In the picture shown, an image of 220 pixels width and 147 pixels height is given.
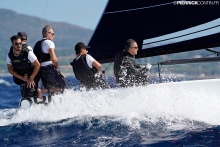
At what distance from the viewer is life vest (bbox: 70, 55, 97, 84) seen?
5629 mm

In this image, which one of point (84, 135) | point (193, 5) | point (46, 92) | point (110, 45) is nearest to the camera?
point (84, 135)

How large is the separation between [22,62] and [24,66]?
2.7 inches

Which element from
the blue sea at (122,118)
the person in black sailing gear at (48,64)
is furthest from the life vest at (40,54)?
the blue sea at (122,118)

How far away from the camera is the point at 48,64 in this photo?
593cm

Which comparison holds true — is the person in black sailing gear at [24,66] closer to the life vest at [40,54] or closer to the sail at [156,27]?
the life vest at [40,54]

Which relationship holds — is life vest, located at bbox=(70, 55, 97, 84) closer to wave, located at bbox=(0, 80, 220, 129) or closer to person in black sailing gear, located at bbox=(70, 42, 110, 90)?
person in black sailing gear, located at bbox=(70, 42, 110, 90)

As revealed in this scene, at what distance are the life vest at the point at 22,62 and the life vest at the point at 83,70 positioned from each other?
24.6 inches

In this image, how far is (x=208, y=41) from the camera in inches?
227

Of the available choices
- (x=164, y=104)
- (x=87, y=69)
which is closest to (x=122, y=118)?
(x=164, y=104)

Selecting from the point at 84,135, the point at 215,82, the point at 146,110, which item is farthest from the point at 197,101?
the point at 84,135

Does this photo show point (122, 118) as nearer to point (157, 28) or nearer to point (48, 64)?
point (48, 64)

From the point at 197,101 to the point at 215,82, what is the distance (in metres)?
0.32

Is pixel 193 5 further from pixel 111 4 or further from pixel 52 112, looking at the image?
pixel 52 112

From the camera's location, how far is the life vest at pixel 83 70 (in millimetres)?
5629
